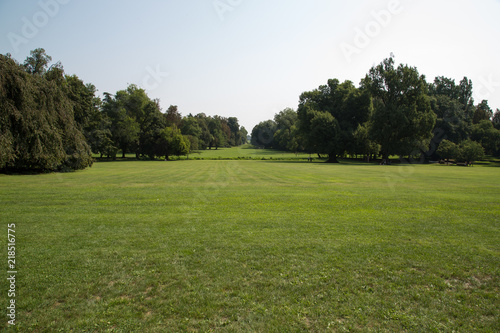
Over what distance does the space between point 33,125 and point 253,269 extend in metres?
22.8

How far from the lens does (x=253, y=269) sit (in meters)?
5.25

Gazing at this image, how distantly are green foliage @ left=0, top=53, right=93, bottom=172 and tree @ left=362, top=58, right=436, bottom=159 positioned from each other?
48.3 m

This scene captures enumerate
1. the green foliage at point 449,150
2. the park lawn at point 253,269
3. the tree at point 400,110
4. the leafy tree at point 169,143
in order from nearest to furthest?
the park lawn at point 253,269, the tree at point 400,110, the green foliage at point 449,150, the leafy tree at point 169,143

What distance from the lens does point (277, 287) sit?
15.1ft

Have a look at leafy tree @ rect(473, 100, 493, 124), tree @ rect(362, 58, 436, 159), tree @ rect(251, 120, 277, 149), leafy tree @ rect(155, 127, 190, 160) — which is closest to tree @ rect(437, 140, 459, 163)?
tree @ rect(362, 58, 436, 159)

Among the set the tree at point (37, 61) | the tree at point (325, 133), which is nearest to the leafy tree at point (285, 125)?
the tree at point (325, 133)

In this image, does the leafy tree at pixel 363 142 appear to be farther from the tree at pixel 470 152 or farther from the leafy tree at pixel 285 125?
the leafy tree at pixel 285 125

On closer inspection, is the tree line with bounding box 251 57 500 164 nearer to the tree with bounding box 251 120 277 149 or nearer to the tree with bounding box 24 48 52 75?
the tree with bounding box 24 48 52 75

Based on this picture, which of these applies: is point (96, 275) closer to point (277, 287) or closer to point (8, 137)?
point (277, 287)

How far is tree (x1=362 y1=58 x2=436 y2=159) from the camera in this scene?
48.9m

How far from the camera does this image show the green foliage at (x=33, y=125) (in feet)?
60.7

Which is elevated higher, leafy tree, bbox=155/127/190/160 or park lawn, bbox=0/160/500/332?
leafy tree, bbox=155/127/190/160

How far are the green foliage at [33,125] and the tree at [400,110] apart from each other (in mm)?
48345

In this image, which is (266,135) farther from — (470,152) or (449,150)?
(470,152)
